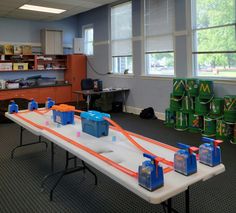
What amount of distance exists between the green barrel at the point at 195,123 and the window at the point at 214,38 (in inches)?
37.2

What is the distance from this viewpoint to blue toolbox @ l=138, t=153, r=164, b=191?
54.4 inches

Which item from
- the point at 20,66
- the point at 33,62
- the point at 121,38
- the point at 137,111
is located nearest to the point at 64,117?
the point at 137,111

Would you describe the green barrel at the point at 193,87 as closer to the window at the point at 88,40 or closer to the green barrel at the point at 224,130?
the green barrel at the point at 224,130

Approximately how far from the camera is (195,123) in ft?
16.5

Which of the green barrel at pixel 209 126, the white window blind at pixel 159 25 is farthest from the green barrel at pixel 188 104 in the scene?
the white window blind at pixel 159 25

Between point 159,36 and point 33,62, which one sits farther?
point 33,62

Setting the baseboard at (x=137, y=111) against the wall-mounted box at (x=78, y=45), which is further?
the wall-mounted box at (x=78, y=45)

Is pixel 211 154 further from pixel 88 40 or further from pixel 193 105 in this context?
pixel 88 40

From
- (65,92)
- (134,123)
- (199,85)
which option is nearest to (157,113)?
(134,123)

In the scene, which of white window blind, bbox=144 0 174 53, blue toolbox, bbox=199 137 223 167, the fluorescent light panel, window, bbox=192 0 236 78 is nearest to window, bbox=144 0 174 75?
white window blind, bbox=144 0 174 53

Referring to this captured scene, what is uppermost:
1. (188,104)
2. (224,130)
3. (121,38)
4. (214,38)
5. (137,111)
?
(121,38)

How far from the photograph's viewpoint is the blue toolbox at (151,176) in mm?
1383

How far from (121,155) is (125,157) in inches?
1.9

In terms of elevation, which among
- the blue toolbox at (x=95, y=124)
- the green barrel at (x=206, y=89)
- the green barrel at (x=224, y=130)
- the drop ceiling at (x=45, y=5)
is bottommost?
the green barrel at (x=224, y=130)
